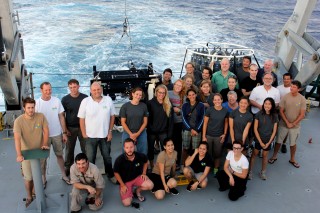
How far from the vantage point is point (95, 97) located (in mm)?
4789


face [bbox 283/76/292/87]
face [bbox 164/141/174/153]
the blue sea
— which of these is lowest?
the blue sea

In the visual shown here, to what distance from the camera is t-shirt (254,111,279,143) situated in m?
5.21

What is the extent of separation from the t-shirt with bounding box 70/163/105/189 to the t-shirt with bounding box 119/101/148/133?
83 cm

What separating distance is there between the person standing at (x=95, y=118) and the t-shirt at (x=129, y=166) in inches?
17.6

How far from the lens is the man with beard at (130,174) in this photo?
4.70 meters

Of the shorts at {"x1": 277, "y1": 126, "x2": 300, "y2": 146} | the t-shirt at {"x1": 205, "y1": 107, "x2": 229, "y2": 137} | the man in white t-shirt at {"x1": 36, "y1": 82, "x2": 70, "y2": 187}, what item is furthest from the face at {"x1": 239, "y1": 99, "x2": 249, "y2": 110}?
the man in white t-shirt at {"x1": 36, "y1": 82, "x2": 70, "y2": 187}

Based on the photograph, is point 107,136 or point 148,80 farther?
point 148,80

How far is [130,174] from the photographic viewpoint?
4805mm

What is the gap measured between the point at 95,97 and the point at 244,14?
23569 millimetres

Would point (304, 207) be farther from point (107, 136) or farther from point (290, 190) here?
point (107, 136)

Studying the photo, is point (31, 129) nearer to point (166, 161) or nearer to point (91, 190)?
point (91, 190)

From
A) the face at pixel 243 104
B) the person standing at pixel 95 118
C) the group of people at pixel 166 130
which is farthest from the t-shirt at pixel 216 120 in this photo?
the person standing at pixel 95 118

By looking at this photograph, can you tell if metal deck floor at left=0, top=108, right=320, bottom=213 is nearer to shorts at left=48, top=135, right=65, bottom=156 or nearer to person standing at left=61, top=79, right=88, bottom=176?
shorts at left=48, top=135, right=65, bottom=156

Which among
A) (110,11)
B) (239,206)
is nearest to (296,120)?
(239,206)
